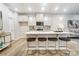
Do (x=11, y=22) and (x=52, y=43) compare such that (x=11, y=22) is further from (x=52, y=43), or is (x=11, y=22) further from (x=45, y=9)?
(x=52, y=43)

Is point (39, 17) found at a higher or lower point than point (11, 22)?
higher

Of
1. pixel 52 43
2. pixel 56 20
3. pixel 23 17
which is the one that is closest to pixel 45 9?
pixel 56 20

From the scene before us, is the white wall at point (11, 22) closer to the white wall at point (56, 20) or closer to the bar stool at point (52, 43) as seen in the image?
the white wall at point (56, 20)

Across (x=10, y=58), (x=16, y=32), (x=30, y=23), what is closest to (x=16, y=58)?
(x=10, y=58)

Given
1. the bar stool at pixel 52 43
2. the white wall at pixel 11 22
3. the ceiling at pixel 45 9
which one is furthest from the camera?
the bar stool at pixel 52 43

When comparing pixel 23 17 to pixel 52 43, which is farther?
pixel 52 43

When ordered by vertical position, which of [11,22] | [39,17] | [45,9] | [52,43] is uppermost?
[45,9]

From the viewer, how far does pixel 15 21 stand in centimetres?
388

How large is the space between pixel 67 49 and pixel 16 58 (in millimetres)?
2342

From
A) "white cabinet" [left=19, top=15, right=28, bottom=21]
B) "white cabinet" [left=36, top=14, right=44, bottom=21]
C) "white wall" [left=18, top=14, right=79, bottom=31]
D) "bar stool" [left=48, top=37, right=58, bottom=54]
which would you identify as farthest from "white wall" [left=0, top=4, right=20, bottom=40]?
"bar stool" [left=48, top=37, right=58, bottom=54]

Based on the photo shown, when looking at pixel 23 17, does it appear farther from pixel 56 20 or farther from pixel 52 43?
pixel 52 43

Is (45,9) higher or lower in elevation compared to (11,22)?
higher

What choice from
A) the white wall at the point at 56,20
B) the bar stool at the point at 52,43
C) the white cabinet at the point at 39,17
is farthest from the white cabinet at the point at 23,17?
the bar stool at the point at 52,43

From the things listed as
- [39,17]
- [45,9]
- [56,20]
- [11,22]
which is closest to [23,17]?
[11,22]
